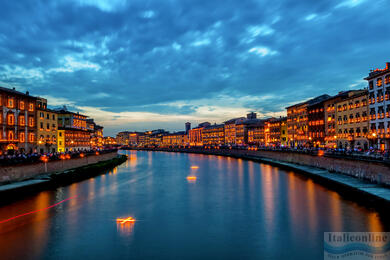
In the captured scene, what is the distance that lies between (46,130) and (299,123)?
100788mm

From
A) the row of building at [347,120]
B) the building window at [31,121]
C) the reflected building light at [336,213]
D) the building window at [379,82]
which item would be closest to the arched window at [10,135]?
the building window at [31,121]

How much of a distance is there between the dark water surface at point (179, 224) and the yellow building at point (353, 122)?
36623 mm

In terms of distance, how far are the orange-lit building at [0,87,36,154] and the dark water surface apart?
1040 inches

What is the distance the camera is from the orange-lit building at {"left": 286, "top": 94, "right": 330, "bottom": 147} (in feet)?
393

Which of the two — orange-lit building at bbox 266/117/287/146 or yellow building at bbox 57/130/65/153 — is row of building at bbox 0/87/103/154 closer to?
yellow building at bbox 57/130/65/153

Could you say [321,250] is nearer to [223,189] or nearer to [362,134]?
[223,189]

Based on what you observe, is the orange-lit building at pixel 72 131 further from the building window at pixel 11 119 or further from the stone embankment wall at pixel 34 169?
the building window at pixel 11 119

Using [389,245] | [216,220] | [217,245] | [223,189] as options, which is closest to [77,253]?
[217,245]

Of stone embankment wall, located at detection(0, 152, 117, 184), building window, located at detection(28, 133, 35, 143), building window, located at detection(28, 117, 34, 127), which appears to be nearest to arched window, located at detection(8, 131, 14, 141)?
building window, located at detection(28, 133, 35, 143)

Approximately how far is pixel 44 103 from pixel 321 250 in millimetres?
95303

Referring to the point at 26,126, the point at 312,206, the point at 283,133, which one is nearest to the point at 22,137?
→ the point at 26,126

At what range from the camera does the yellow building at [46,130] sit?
79.4 metres

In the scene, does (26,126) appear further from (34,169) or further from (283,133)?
(283,133)

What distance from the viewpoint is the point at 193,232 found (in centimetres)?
2722
